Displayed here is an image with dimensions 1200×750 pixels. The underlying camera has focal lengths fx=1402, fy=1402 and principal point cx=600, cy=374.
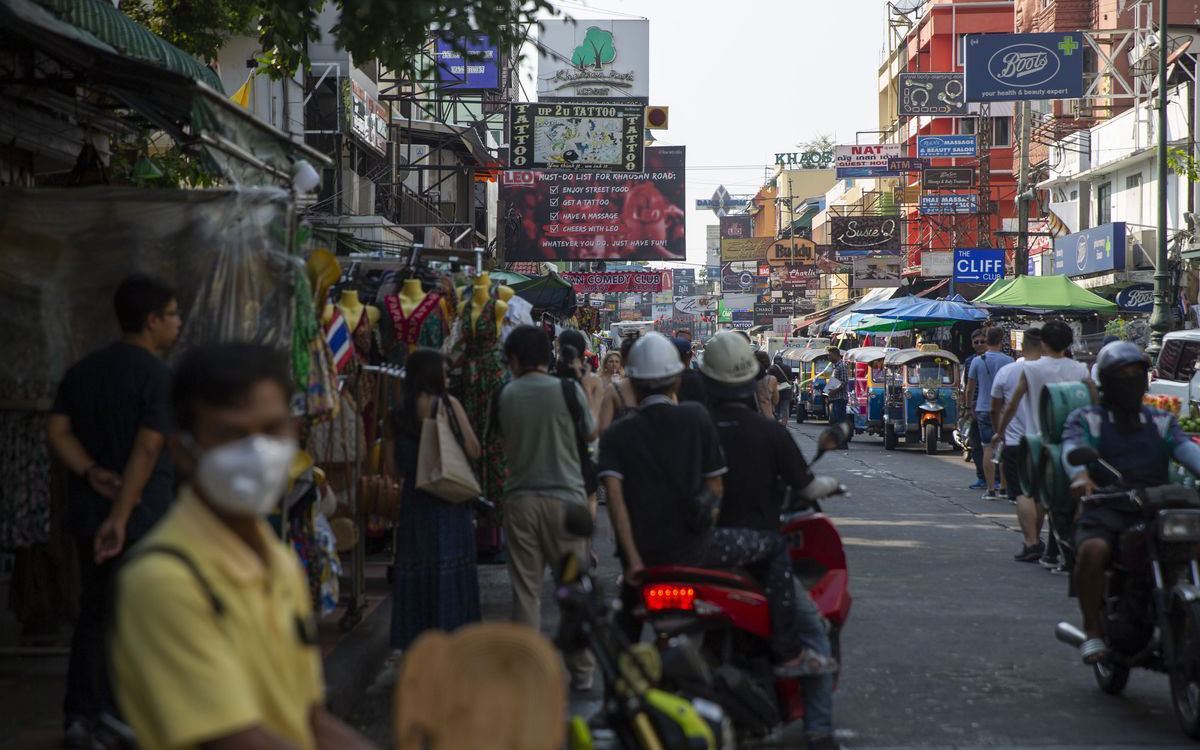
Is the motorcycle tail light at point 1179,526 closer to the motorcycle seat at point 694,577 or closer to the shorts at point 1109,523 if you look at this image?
the shorts at point 1109,523

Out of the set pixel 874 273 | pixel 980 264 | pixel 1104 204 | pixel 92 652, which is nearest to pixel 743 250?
pixel 874 273

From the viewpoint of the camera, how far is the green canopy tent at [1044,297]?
907 inches

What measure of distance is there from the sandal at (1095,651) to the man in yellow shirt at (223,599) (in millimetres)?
4807

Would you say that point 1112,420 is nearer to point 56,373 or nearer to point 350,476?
point 350,476

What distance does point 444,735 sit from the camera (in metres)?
2.92

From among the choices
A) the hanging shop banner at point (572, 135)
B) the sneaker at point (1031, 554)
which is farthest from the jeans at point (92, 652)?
the hanging shop banner at point (572, 135)

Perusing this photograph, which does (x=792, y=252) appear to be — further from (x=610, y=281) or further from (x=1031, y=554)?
(x=1031, y=554)

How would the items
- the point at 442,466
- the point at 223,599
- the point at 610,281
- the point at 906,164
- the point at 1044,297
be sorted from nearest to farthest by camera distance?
1. the point at 223,599
2. the point at 442,466
3. the point at 1044,297
4. the point at 610,281
5. the point at 906,164

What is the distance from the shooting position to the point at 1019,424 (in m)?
11.7

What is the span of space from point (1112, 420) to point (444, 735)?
485 centimetres

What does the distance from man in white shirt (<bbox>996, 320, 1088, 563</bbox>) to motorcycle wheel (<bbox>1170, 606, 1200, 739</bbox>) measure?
15.9 feet

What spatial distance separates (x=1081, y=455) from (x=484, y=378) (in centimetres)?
457

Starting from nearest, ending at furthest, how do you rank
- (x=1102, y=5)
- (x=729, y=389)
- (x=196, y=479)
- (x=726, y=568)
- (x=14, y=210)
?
(x=196, y=479) < (x=726, y=568) < (x=729, y=389) < (x=14, y=210) < (x=1102, y=5)

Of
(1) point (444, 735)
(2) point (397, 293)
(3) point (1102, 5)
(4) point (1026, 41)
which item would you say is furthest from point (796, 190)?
(1) point (444, 735)
